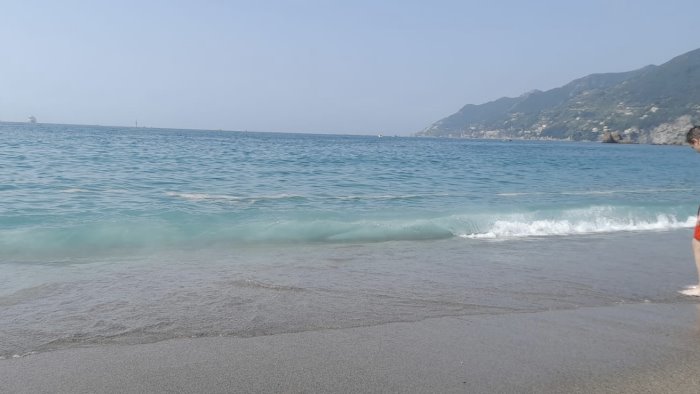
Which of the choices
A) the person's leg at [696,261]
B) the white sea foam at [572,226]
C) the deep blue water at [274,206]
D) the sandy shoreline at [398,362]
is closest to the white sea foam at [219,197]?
the deep blue water at [274,206]

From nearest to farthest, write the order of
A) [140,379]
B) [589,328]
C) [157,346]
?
1. [140,379]
2. [157,346]
3. [589,328]

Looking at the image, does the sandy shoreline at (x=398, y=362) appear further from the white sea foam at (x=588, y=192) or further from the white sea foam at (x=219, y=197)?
the white sea foam at (x=588, y=192)

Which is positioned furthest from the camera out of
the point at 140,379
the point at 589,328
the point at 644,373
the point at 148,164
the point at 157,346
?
the point at 148,164

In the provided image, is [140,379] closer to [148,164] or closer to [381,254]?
[381,254]

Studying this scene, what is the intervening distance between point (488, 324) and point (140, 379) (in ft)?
11.0

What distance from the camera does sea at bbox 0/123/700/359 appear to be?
5.98 m

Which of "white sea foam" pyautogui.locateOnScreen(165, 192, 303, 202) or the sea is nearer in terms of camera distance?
the sea

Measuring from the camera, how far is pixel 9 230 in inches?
429

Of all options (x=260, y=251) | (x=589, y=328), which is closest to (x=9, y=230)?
(x=260, y=251)

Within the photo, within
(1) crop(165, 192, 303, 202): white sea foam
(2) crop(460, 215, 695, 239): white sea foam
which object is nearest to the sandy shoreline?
(2) crop(460, 215, 695, 239): white sea foam

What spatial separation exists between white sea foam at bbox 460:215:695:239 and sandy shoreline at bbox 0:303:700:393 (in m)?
7.05

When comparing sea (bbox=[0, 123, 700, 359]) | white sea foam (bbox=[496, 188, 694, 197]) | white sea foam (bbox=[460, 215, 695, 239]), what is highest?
white sea foam (bbox=[496, 188, 694, 197])

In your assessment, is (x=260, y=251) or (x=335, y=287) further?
(x=260, y=251)

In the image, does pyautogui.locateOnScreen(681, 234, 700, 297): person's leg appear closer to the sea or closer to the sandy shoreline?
the sea
